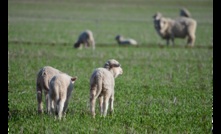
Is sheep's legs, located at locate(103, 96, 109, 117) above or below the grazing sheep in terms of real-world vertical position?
below

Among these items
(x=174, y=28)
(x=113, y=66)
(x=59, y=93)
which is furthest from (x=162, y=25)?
(x=59, y=93)

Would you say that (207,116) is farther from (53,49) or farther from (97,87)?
(53,49)

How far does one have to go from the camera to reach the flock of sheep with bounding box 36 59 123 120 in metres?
9.11

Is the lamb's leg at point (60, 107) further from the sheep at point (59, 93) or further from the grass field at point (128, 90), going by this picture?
the grass field at point (128, 90)

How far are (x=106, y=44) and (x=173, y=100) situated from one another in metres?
17.2

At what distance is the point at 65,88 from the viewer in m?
9.24

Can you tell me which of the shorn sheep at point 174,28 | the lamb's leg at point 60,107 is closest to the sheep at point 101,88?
the lamb's leg at point 60,107

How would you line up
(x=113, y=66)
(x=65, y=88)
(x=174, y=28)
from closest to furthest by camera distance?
(x=65, y=88) → (x=113, y=66) → (x=174, y=28)

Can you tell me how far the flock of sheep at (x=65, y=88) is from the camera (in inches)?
359

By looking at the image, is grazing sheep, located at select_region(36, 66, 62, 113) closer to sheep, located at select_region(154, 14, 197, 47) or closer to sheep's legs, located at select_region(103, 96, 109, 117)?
sheep's legs, located at select_region(103, 96, 109, 117)

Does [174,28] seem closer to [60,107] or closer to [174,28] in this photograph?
[174,28]

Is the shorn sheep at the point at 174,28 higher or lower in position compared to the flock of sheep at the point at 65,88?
higher

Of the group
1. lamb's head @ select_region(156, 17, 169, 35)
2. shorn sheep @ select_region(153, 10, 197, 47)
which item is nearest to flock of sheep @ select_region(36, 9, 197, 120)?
lamb's head @ select_region(156, 17, 169, 35)
